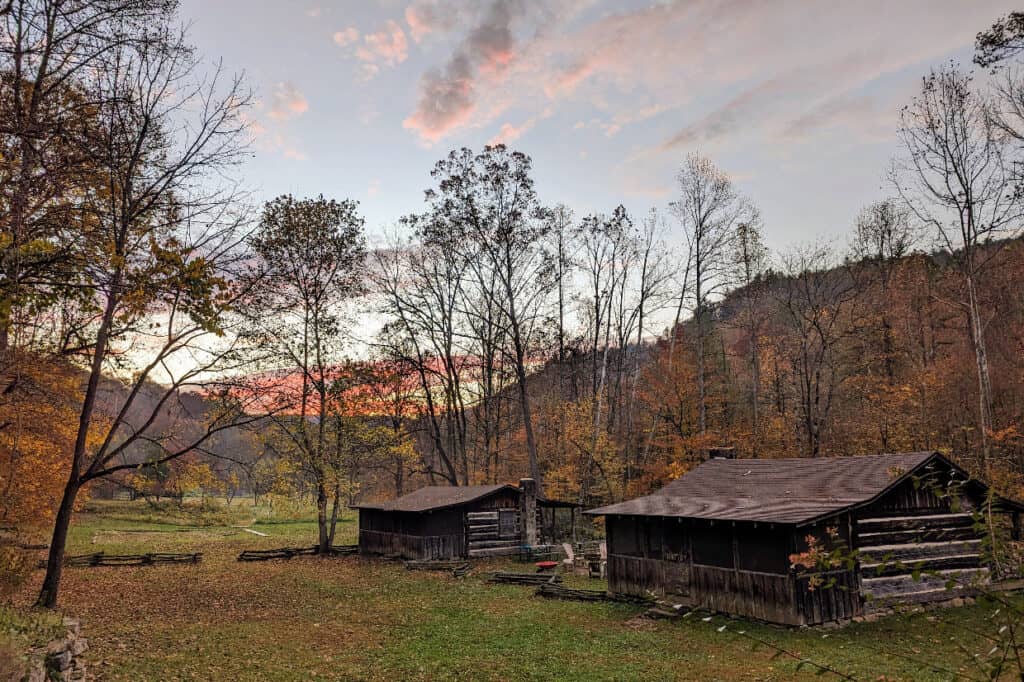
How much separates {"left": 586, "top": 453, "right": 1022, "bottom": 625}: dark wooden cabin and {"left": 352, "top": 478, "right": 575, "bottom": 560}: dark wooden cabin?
1111 centimetres

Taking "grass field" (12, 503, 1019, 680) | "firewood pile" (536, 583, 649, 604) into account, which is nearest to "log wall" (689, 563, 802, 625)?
"grass field" (12, 503, 1019, 680)

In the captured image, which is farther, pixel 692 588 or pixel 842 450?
pixel 842 450

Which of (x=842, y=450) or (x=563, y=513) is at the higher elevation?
(x=842, y=450)

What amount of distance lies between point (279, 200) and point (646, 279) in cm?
2373

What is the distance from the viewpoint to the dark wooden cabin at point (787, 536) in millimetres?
17562

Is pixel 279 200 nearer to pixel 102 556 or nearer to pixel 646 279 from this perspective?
pixel 102 556

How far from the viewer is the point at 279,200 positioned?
107 feet

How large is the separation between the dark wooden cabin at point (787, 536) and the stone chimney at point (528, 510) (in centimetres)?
1113

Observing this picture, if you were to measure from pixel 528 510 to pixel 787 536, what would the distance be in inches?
719

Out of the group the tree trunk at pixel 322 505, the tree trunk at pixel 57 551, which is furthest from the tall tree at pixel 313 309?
the tree trunk at pixel 57 551

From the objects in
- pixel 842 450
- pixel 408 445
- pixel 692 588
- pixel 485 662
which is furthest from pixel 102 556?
pixel 842 450

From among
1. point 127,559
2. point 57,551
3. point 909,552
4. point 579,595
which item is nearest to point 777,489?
point 909,552

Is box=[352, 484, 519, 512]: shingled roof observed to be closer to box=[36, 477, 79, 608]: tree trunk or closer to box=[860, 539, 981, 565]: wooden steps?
box=[36, 477, 79, 608]: tree trunk

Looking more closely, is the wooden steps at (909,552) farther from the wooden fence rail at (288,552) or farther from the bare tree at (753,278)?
the wooden fence rail at (288,552)
